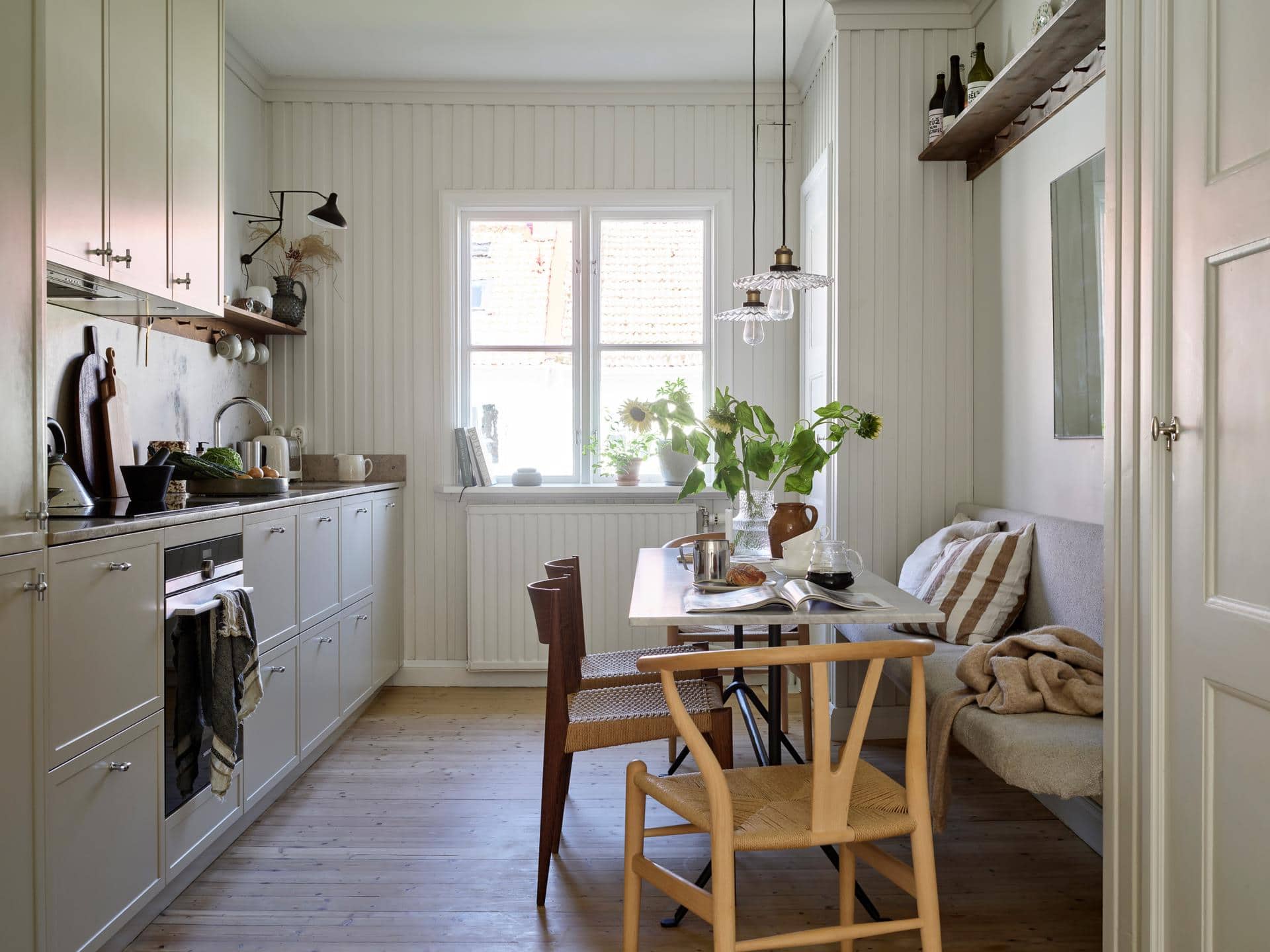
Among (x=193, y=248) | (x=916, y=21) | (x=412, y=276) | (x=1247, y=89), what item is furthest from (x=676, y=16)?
(x=1247, y=89)

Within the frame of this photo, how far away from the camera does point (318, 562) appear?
10.6 feet

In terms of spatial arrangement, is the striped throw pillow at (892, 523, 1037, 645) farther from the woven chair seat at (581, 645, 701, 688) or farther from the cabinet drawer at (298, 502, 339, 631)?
the cabinet drawer at (298, 502, 339, 631)

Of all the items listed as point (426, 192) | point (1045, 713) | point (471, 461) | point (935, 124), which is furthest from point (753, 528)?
point (426, 192)

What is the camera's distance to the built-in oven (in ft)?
7.24

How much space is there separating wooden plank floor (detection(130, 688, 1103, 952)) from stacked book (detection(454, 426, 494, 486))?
1.41 m

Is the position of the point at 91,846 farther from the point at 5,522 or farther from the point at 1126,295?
the point at 1126,295

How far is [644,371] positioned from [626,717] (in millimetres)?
2487

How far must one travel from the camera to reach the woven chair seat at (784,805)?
1615mm

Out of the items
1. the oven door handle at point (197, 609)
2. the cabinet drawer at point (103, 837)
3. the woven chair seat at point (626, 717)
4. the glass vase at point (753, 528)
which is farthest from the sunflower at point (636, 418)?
the cabinet drawer at point (103, 837)

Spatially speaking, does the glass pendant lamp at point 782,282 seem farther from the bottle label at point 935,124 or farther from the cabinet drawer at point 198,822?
the cabinet drawer at point 198,822

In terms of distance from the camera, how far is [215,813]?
247cm

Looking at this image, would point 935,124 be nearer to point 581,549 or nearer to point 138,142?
point 581,549

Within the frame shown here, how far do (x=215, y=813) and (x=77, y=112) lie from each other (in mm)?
1806

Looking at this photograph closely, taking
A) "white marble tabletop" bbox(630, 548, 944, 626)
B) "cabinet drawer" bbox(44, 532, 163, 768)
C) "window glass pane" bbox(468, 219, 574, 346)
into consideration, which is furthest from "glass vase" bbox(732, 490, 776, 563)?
"window glass pane" bbox(468, 219, 574, 346)
